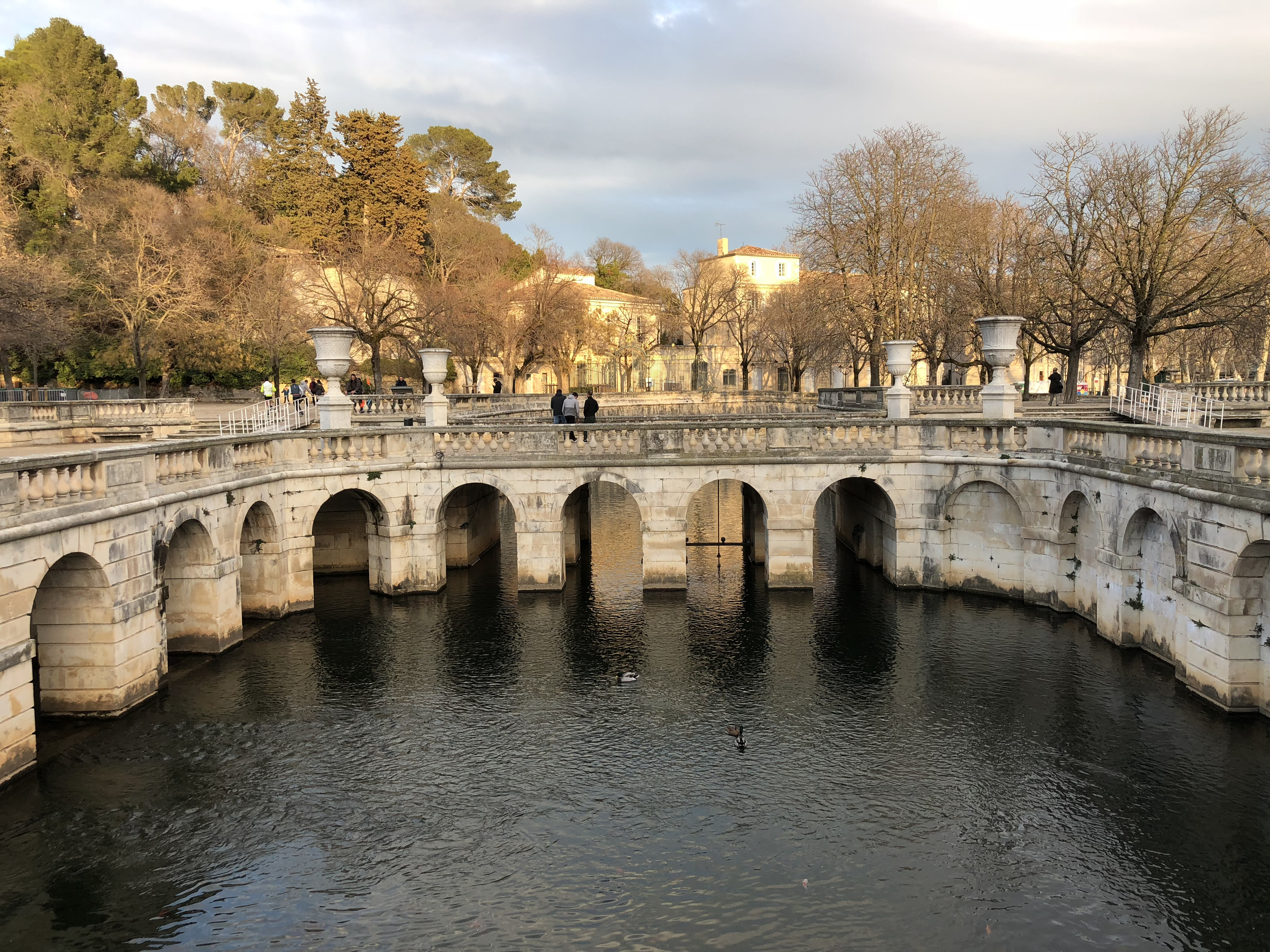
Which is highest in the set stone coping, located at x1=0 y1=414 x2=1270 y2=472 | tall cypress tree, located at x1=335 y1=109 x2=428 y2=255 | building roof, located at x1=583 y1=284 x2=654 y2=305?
tall cypress tree, located at x1=335 y1=109 x2=428 y2=255

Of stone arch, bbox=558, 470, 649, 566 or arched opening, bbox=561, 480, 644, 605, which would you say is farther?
arched opening, bbox=561, 480, 644, 605

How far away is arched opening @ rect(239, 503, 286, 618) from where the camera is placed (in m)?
23.1

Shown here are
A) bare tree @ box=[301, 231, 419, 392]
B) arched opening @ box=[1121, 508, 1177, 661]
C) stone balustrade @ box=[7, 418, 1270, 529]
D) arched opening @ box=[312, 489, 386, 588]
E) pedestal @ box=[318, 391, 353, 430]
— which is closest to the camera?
arched opening @ box=[1121, 508, 1177, 661]

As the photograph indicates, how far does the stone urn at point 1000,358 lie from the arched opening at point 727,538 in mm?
6965

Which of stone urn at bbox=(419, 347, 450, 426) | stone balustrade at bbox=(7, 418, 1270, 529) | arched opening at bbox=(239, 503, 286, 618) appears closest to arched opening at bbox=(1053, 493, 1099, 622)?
stone balustrade at bbox=(7, 418, 1270, 529)

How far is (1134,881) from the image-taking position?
1150cm

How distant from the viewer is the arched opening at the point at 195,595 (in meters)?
19.9

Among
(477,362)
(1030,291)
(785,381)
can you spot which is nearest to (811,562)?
(1030,291)

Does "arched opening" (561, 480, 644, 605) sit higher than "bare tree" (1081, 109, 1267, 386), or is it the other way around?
"bare tree" (1081, 109, 1267, 386)

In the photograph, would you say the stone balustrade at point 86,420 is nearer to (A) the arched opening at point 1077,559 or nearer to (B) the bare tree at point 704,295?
(A) the arched opening at point 1077,559

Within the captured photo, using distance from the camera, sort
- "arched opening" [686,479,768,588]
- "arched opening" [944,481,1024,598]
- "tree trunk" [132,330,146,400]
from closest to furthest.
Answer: "arched opening" [944,481,1024,598], "arched opening" [686,479,768,588], "tree trunk" [132,330,146,400]

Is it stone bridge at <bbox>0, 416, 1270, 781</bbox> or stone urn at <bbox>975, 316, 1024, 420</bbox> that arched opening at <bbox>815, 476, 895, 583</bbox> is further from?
stone urn at <bbox>975, 316, 1024, 420</bbox>

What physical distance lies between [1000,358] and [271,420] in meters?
21.8

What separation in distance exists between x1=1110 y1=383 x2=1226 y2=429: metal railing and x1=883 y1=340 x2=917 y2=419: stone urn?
7027 mm
